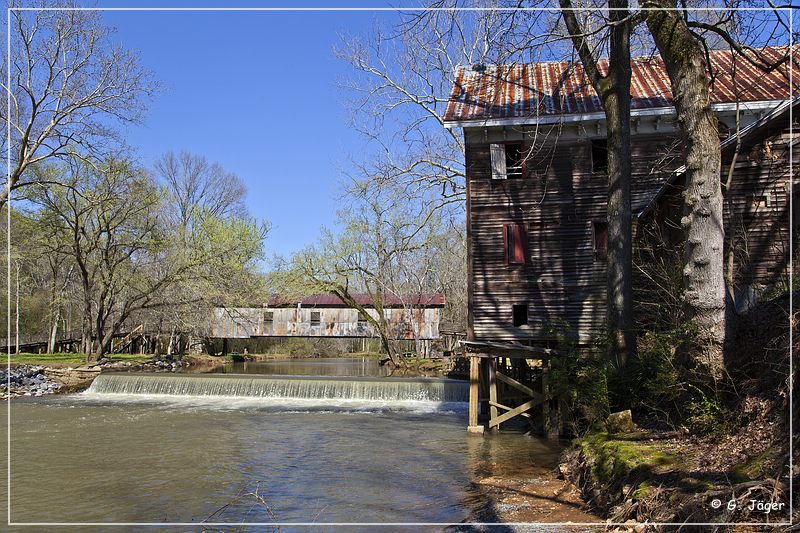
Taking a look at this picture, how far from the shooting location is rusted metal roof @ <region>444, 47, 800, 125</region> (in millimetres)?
17656

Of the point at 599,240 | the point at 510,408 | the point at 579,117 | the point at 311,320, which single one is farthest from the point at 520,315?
the point at 311,320

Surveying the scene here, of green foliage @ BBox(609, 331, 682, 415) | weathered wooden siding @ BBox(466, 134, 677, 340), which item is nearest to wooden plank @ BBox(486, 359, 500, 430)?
weathered wooden siding @ BBox(466, 134, 677, 340)

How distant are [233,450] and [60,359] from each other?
21.2m

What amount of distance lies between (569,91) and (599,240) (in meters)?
4.78

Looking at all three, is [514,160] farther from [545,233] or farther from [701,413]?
[701,413]

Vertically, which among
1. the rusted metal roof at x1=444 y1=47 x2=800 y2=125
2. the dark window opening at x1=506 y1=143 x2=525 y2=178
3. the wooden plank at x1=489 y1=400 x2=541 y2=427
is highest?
the rusted metal roof at x1=444 y1=47 x2=800 y2=125

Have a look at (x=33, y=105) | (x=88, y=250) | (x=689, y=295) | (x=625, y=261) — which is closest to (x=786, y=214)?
(x=625, y=261)

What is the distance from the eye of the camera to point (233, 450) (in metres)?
14.0

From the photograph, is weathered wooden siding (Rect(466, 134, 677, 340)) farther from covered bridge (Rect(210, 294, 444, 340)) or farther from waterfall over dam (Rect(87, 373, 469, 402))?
covered bridge (Rect(210, 294, 444, 340))

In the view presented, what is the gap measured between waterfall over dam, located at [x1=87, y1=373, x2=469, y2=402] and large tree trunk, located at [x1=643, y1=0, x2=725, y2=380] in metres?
15.0

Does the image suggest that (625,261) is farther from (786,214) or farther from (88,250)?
(88,250)

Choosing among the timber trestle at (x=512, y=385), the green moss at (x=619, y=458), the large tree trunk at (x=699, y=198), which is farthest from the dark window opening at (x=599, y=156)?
the green moss at (x=619, y=458)

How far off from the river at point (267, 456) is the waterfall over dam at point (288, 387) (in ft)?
0.20

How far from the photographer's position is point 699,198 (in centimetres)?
866
